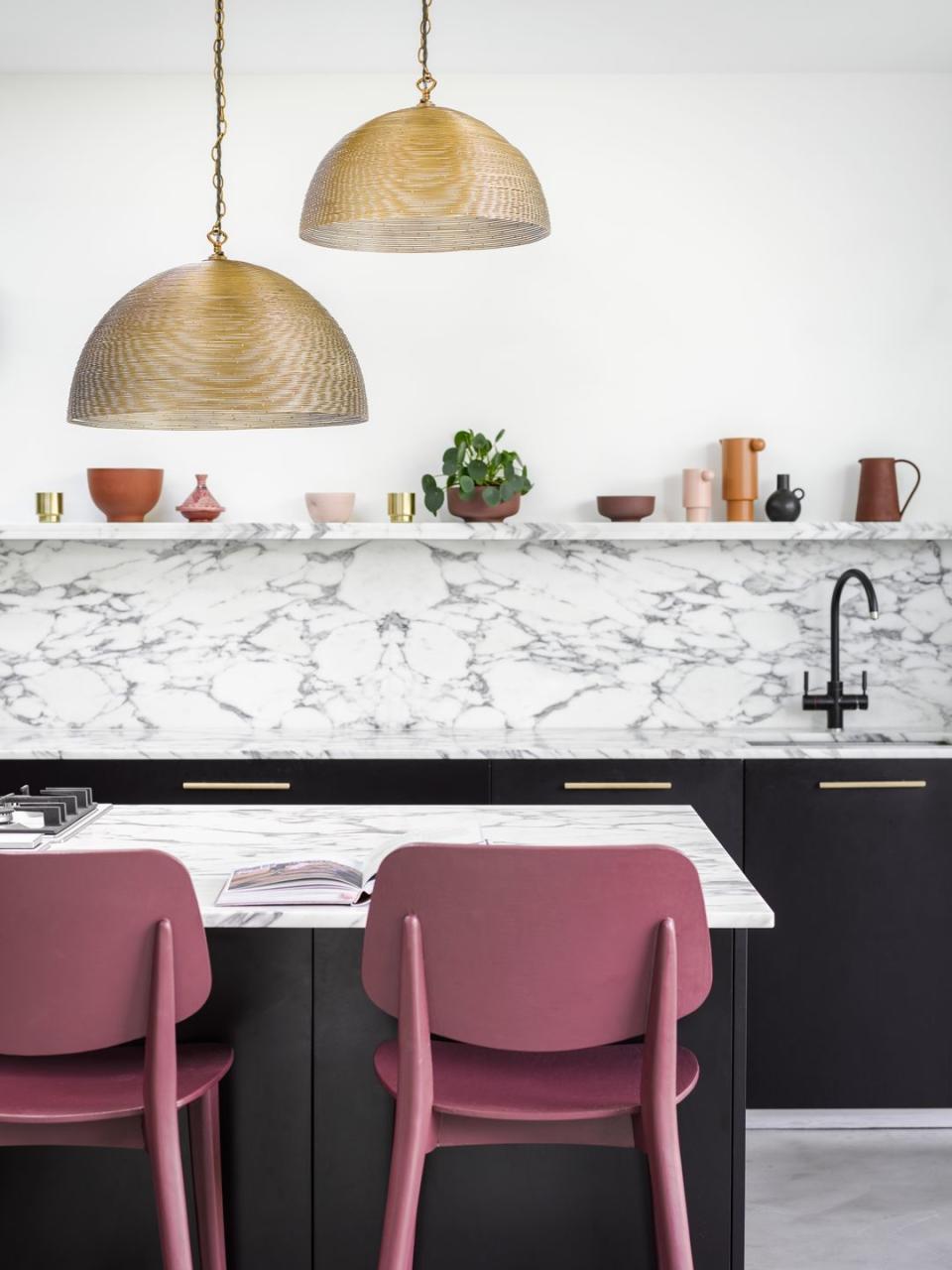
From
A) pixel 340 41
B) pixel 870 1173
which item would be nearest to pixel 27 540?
pixel 340 41

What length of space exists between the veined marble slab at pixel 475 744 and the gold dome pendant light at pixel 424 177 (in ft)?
5.56

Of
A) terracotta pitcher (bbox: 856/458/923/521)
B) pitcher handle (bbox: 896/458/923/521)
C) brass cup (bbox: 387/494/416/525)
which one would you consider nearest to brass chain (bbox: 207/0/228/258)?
brass cup (bbox: 387/494/416/525)

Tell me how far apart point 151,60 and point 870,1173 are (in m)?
3.63

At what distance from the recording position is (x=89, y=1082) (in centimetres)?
183

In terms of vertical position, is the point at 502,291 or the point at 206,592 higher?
the point at 502,291

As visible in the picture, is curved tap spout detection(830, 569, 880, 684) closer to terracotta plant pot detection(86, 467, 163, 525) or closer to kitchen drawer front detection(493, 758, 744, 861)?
kitchen drawer front detection(493, 758, 744, 861)

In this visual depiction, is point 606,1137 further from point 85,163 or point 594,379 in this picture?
point 85,163

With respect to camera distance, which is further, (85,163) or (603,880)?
(85,163)

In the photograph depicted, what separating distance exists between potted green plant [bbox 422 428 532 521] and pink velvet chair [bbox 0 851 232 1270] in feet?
7.15

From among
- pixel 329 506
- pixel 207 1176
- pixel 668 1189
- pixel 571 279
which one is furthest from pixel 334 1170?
pixel 571 279

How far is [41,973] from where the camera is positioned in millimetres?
1691

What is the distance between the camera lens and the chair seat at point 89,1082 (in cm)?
174

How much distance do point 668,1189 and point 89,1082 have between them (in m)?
0.83

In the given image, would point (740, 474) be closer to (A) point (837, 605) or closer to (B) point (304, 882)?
(A) point (837, 605)
